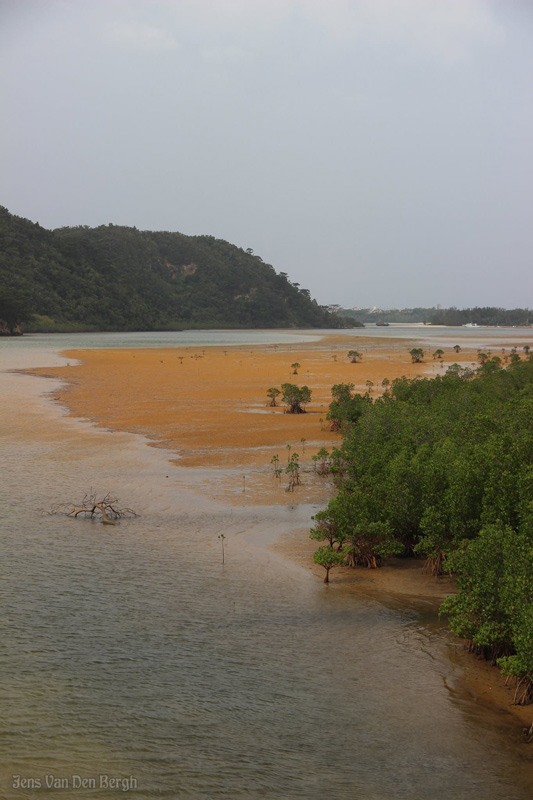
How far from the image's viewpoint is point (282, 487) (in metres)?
16.6

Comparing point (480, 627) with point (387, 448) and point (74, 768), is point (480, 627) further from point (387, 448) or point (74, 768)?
point (387, 448)

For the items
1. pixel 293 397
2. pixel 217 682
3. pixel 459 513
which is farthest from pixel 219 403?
pixel 217 682

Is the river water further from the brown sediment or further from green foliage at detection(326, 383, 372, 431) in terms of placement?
green foliage at detection(326, 383, 372, 431)

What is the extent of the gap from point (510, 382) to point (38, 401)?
1940cm

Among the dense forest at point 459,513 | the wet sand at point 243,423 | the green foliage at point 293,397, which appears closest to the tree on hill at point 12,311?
the wet sand at point 243,423

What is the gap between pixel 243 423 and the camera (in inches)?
1003

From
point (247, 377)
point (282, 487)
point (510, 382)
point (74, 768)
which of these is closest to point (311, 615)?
point (74, 768)

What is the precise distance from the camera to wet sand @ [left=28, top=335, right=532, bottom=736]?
431 inches

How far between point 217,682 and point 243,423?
17.8m

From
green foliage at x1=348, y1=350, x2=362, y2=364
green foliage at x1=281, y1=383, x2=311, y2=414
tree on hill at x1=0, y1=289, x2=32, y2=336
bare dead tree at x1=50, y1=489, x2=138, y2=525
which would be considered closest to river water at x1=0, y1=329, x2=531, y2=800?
bare dead tree at x1=50, y1=489, x2=138, y2=525

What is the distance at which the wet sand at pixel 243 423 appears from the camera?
1095 cm

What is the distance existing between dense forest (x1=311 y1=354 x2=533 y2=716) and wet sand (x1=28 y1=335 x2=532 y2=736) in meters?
0.40

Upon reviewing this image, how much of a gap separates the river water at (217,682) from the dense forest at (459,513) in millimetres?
759

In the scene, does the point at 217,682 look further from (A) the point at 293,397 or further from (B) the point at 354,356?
(B) the point at 354,356
